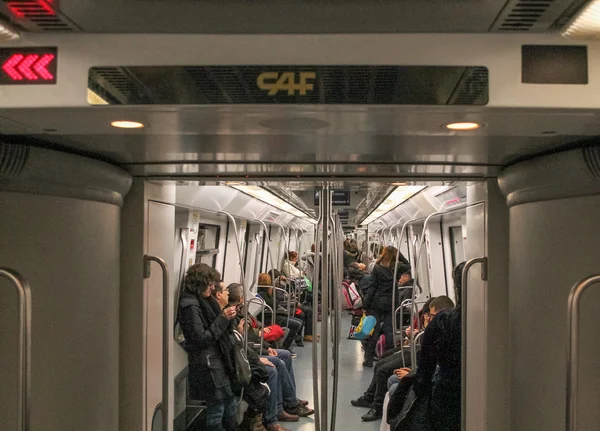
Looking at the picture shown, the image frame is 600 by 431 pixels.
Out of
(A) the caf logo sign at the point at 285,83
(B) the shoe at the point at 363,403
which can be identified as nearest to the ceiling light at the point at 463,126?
(A) the caf logo sign at the point at 285,83

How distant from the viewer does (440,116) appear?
1757mm

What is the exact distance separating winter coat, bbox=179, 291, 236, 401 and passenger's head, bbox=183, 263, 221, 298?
0.13 m

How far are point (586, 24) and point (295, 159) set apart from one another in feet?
5.75

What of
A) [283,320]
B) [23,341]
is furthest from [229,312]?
[283,320]

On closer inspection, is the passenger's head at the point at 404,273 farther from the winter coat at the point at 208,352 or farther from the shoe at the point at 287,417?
the winter coat at the point at 208,352

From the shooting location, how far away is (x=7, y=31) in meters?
1.54

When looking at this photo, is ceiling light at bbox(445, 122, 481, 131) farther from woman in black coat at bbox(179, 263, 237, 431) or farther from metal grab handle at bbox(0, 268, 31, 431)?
woman in black coat at bbox(179, 263, 237, 431)

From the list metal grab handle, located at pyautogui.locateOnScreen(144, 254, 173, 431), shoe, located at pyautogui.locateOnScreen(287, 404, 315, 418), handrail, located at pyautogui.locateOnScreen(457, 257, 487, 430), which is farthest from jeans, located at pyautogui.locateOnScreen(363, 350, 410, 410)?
metal grab handle, located at pyautogui.locateOnScreen(144, 254, 173, 431)

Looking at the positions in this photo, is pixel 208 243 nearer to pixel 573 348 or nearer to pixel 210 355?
pixel 210 355

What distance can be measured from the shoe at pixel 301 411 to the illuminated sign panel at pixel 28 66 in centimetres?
634

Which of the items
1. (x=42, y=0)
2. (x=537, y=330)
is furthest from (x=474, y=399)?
(x=42, y=0)

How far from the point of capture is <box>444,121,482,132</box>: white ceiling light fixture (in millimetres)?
1880

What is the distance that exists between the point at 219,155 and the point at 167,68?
1328mm

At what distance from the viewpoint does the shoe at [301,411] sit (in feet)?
23.9
